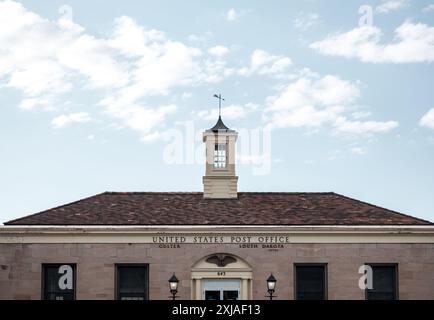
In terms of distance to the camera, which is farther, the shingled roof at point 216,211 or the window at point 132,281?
the shingled roof at point 216,211

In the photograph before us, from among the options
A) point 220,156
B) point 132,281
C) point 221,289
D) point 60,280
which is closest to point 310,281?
point 221,289

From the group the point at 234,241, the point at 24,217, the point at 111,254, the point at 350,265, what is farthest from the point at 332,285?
the point at 24,217

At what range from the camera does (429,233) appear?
32094mm

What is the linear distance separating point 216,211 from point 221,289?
3.53 m

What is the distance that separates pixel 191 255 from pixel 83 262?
432 cm

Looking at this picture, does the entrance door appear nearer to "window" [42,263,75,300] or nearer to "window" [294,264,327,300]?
"window" [294,264,327,300]

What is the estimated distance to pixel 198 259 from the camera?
3209cm

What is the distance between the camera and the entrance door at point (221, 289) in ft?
105

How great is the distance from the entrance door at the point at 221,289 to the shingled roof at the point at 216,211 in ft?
7.62

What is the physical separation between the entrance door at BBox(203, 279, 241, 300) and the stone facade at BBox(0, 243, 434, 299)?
0.70 meters

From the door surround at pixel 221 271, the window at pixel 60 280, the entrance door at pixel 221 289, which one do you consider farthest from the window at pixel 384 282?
the window at pixel 60 280

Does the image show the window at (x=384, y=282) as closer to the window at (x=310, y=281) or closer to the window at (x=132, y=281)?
the window at (x=310, y=281)

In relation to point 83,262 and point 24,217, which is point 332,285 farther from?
point 24,217

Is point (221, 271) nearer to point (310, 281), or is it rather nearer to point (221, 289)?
point (221, 289)
